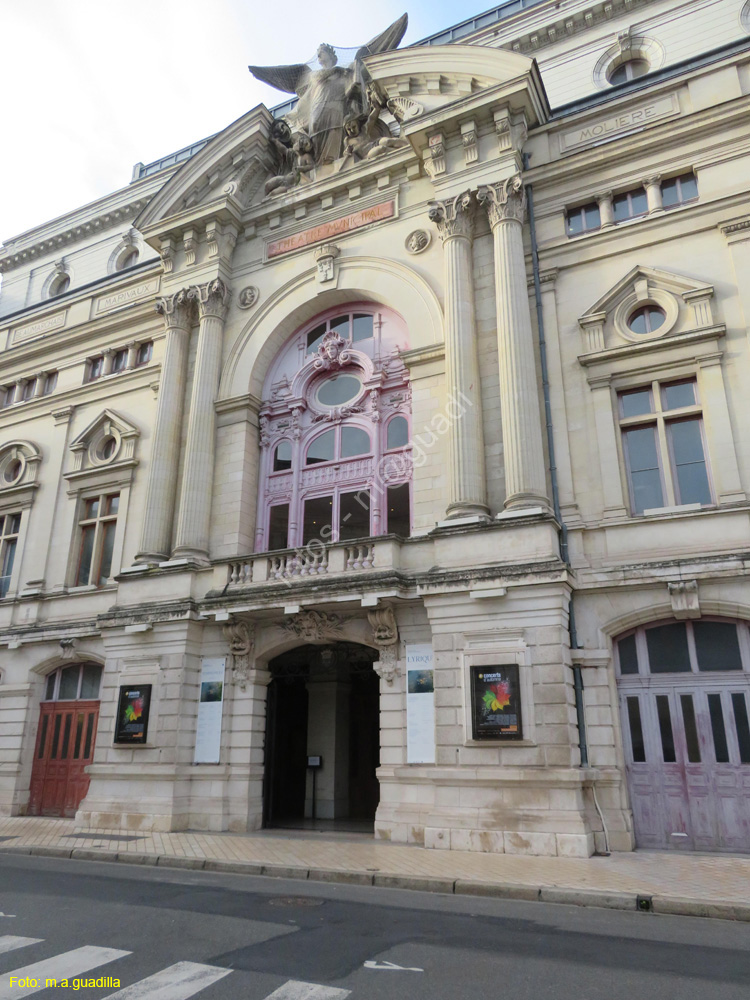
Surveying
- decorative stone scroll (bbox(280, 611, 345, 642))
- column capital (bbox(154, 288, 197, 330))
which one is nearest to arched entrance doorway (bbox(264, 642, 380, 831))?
decorative stone scroll (bbox(280, 611, 345, 642))

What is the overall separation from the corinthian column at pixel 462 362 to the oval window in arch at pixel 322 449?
4.09m

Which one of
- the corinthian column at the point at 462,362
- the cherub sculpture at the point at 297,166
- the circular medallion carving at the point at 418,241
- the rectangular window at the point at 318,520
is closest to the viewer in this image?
the corinthian column at the point at 462,362

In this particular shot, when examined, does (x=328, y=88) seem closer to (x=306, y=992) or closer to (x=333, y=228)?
(x=333, y=228)

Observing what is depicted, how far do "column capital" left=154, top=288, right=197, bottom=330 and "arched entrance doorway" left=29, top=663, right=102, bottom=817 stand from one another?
1025 centimetres

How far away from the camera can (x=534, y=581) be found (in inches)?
558

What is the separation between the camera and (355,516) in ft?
60.7

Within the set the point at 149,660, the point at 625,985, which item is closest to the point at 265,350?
the point at 149,660

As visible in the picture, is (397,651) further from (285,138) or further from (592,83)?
(592,83)

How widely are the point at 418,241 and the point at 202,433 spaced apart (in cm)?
772

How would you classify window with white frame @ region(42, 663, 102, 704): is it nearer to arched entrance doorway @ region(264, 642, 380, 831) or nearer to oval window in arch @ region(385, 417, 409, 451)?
arched entrance doorway @ region(264, 642, 380, 831)

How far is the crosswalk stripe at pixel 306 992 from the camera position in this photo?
5.61 meters

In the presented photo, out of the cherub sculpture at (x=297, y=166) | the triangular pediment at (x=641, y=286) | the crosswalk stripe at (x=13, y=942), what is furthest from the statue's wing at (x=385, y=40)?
the crosswalk stripe at (x=13, y=942)

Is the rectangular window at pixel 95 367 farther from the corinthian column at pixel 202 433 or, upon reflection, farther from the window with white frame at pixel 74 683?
the window with white frame at pixel 74 683

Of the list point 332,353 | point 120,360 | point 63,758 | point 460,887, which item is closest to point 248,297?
point 332,353
